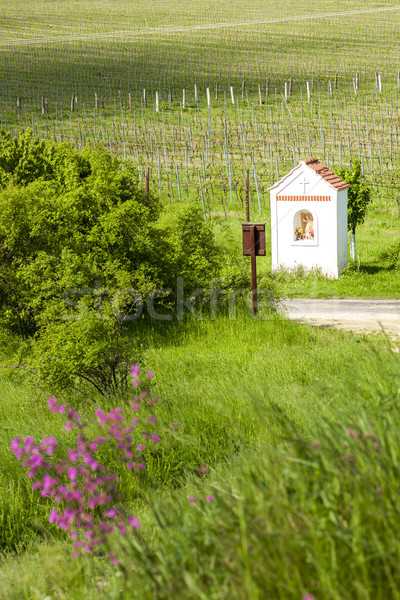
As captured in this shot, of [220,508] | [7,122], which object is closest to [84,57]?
[7,122]

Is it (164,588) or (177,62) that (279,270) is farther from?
(177,62)

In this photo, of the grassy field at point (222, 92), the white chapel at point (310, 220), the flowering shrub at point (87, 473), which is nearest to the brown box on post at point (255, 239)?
the grassy field at point (222, 92)

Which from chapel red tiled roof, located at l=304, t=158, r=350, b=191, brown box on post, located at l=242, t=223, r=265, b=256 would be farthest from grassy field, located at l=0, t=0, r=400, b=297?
brown box on post, located at l=242, t=223, r=265, b=256

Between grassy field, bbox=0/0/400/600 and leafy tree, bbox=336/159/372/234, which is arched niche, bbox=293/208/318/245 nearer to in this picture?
grassy field, bbox=0/0/400/600

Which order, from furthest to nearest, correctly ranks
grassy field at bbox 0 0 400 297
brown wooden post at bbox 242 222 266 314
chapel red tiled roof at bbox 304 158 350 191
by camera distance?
grassy field at bbox 0 0 400 297 → chapel red tiled roof at bbox 304 158 350 191 → brown wooden post at bbox 242 222 266 314

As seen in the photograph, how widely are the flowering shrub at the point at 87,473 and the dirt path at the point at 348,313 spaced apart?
362 inches

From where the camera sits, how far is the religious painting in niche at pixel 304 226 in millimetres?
22438

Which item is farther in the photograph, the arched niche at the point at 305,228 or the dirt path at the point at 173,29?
the dirt path at the point at 173,29

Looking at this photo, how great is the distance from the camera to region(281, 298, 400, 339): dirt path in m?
15.9

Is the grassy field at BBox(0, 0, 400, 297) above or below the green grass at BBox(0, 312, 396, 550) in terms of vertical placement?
above

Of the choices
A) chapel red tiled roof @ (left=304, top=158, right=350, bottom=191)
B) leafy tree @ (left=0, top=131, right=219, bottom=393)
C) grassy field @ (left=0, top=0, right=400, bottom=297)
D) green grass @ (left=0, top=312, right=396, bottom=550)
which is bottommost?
green grass @ (left=0, top=312, right=396, bottom=550)

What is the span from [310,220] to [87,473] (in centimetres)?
1959

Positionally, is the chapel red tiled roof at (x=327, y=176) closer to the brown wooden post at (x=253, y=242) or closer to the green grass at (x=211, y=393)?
the brown wooden post at (x=253, y=242)

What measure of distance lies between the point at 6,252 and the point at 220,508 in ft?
42.1
